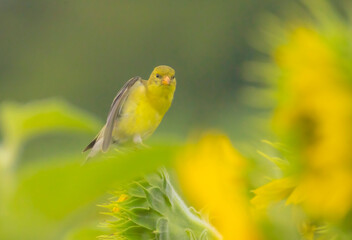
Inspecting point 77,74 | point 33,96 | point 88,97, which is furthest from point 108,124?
point 77,74

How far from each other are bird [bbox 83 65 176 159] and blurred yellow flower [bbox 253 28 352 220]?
43 centimetres

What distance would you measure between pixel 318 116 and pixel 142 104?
60cm

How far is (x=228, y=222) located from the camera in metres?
0.30

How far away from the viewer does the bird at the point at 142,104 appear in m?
0.75

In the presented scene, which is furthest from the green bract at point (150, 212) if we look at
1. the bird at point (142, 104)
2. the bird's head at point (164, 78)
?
the bird's head at point (164, 78)

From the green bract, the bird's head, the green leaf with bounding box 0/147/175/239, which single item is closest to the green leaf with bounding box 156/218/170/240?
the green bract

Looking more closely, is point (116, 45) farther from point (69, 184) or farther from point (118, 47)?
point (69, 184)

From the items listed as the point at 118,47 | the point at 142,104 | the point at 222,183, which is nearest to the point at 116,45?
the point at 118,47

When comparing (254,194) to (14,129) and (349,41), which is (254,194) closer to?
(349,41)

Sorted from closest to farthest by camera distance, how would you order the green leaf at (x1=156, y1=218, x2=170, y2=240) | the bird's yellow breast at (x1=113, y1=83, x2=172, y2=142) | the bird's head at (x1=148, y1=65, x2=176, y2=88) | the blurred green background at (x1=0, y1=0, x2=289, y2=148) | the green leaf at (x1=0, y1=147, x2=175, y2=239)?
1. the green leaf at (x1=0, y1=147, x2=175, y2=239)
2. the green leaf at (x1=156, y1=218, x2=170, y2=240)
3. the bird's yellow breast at (x1=113, y1=83, x2=172, y2=142)
4. the bird's head at (x1=148, y1=65, x2=176, y2=88)
5. the blurred green background at (x1=0, y1=0, x2=289, y2=148)

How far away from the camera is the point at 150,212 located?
448mm

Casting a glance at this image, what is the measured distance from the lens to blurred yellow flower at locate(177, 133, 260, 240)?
0.29 m

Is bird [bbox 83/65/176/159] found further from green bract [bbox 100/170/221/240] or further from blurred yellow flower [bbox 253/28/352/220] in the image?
blurred yellow flower [bbox 253/28/352/220]

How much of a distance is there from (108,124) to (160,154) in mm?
491
